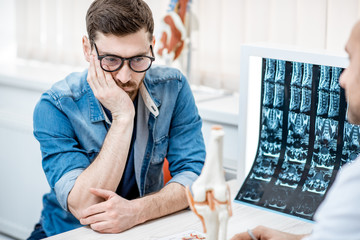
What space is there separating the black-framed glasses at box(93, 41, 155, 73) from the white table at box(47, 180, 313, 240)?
0.46 m

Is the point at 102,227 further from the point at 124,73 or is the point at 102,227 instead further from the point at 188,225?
the point at 124,73

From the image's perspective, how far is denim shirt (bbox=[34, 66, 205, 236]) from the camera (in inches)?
62.2

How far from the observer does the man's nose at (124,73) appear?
5.16 feet

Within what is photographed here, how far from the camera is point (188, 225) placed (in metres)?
1.45

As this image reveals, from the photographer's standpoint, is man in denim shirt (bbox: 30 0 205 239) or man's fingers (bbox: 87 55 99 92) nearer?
man in denim shirt (bbox: 30 0 205 239)

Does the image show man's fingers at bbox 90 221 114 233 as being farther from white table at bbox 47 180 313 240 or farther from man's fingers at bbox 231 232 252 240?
man's fingers at bbox 231 232 252 240

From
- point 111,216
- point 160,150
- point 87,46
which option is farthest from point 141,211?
point 87,46

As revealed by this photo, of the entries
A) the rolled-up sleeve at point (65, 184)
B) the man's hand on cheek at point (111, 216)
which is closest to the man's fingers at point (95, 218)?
the man's hand on cheek at point (111, 216)

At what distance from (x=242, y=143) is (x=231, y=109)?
580 millimetres

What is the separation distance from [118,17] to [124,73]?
167mm

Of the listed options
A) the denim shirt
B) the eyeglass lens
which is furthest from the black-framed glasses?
the denim shirt

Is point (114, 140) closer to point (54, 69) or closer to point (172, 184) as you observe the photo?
point (172, 184)

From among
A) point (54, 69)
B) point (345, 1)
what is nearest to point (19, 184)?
point (54, 69)

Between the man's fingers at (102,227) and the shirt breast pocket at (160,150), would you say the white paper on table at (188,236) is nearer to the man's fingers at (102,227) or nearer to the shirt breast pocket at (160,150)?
the man's fingers at (102,227)
